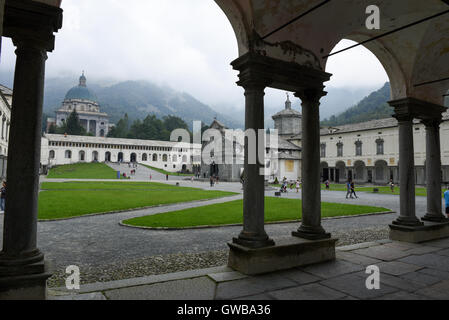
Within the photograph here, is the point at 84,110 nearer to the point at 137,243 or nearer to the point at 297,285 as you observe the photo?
the point at 137,243

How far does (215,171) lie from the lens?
157 ft

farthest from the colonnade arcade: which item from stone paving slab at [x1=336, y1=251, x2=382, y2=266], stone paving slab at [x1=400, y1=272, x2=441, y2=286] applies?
stone paving slab at [x1=400, y1=272, x2=441, y2=286]

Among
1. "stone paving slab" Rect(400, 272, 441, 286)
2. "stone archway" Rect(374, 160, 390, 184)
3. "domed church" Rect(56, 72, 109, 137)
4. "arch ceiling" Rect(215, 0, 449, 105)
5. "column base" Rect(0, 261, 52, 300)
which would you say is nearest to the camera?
"column base" Rect(0, 261, 52, 300)

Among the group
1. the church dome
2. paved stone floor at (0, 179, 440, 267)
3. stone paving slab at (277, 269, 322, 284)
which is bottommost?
paved stone floor at (0, 179, 440, 267)

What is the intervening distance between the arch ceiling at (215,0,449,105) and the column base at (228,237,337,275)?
320 cm

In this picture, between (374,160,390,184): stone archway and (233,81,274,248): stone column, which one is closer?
(233,81,274,248): stone column

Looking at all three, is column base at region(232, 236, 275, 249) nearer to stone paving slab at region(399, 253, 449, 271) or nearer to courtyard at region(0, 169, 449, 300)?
courtyard at region(0, 169, 449, 300)

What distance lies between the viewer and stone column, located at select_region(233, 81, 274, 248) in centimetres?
456

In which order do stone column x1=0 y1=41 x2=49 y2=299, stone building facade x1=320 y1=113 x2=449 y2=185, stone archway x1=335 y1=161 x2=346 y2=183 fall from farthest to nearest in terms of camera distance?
stone archway x1=335 y1=161 x2=346 y2=183 → stone building facade x1=320 y1=113 x2=449 y2=185 → stone column x1=0 y1=41 x2=49 y2=299

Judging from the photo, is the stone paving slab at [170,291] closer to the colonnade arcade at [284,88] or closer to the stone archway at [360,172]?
the colonnade arcade at [284,88]

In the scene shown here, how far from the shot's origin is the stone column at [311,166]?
208 inches

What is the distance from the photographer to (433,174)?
24.5 ft
